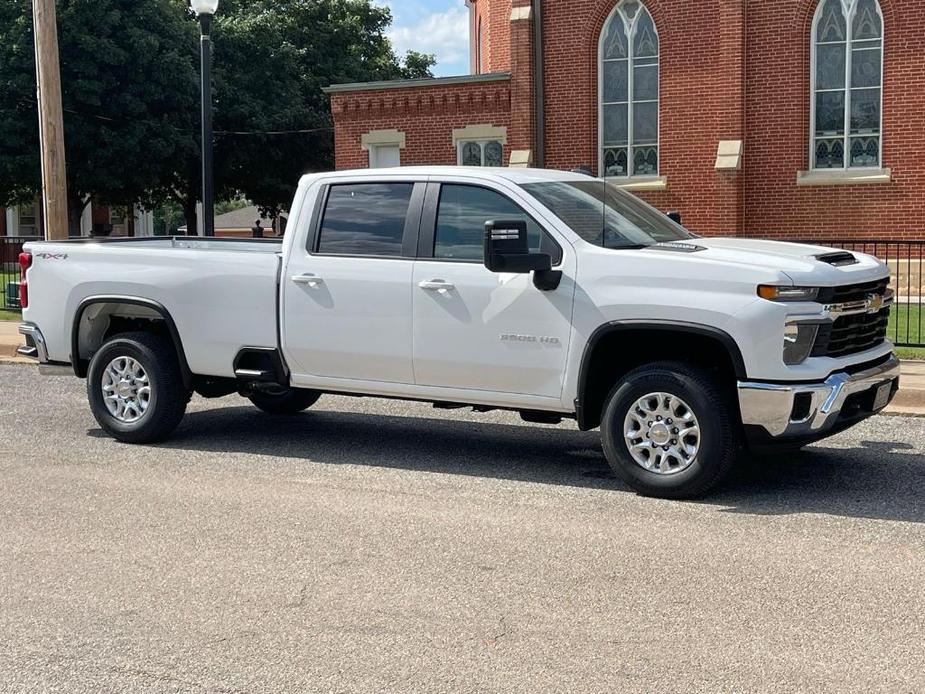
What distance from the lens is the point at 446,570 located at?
19.0 feet

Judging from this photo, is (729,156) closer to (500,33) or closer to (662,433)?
(500,33)

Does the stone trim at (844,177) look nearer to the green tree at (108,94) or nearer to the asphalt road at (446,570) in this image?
the asphalt road at (446,570)

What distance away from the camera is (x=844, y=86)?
75.8ft

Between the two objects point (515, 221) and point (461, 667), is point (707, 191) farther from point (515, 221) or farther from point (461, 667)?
point (461, 667)

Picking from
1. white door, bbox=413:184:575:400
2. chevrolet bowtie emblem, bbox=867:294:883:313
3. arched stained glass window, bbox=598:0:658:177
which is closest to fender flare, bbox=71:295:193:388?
white door, bbox=413:184:575:400

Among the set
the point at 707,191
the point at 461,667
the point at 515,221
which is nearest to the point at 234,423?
the point at 515,221

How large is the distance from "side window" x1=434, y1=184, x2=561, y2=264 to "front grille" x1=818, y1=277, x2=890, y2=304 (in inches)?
69.8

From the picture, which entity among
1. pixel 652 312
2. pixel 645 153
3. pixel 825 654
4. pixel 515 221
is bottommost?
pixel 825 654

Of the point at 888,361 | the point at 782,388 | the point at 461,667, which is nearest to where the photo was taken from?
the point at 461,667

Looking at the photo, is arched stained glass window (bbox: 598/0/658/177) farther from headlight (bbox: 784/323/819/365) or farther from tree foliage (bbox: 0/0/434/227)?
tree foliage (bbox: 0/0/434/227)

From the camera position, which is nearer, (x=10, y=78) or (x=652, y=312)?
(x=652, y=312)

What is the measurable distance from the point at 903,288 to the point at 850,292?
602 inches

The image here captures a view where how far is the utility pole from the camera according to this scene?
15.9m

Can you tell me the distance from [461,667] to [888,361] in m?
4.34
